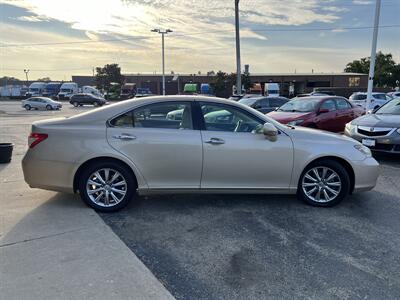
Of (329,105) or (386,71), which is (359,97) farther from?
(386,71)

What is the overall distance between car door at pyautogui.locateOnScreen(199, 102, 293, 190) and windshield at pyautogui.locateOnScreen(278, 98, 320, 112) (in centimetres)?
613

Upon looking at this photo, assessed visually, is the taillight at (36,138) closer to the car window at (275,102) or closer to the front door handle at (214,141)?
the front door handle at (214,141)

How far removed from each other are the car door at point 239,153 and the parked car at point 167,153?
13 mm

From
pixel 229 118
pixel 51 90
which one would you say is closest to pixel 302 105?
pixel 229 118

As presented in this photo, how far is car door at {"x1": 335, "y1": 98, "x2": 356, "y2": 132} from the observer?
1077cm

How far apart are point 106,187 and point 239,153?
179cm

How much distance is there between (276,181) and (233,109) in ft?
3.73

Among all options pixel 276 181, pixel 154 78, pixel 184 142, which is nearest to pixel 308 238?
pixel 276 181

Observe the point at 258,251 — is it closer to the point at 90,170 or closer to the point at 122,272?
the point at 122,272

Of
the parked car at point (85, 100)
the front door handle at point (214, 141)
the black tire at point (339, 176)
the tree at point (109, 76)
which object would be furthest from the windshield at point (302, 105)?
the tree at point (109, 76)

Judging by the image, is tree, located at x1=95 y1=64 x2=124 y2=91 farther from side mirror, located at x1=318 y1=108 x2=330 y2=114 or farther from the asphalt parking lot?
the asphalt parking lot

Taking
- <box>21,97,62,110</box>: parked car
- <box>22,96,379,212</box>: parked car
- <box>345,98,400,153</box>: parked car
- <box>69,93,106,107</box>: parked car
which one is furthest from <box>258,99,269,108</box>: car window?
<box>69,93,106,107</box>: parked car

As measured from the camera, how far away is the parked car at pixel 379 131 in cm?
720

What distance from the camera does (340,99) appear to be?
11180mm
